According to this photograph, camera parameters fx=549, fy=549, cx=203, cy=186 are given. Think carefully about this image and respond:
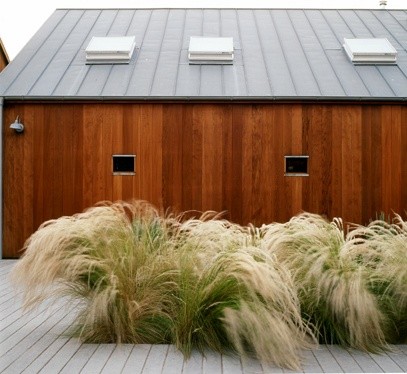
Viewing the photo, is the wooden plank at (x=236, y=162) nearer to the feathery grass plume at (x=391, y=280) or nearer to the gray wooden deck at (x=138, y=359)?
the feathery grass plume at (x=391, y=280)

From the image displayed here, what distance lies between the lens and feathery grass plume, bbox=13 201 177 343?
12.3 ft

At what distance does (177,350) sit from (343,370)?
1.06m

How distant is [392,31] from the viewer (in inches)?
401

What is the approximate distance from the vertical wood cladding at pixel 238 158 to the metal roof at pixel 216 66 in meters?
0.25

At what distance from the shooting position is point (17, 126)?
7812 mm

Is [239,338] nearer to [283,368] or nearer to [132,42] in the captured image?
[283,368]

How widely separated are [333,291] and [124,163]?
486cm

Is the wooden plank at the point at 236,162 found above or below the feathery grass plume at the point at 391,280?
above

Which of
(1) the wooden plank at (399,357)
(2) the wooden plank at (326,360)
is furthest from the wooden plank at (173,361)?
(1) the wooden plank at (399,357)

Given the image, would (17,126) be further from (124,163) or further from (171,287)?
(171,287)

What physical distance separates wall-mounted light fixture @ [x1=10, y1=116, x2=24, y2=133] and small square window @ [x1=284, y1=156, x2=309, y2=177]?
3.83m

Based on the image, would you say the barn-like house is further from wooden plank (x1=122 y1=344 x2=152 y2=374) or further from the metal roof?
wooden plank (x1=122 y1=344 x2=152 y2=374)

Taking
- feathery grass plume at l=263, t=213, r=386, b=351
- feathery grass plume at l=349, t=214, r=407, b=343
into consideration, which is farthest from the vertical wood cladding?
feathery grass plume at l=349, t=214, r=407, b=343

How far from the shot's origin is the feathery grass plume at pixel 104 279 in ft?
12.3
